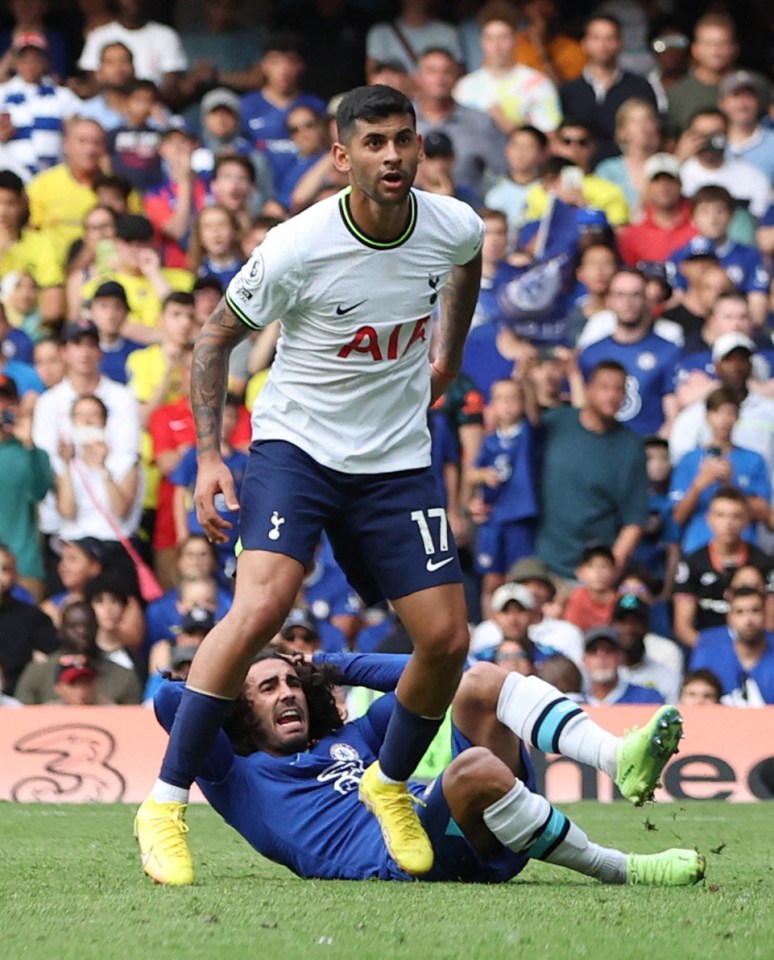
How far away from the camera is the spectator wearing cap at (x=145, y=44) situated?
47.4 ft

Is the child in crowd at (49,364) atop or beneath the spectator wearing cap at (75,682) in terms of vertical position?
atop

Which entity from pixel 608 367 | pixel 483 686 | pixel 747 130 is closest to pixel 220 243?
A: pixel 608 367

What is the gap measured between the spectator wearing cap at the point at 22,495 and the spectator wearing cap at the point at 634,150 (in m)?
4.59

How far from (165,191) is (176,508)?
2805 millimetres

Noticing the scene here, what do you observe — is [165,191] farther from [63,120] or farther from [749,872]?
[749,872]

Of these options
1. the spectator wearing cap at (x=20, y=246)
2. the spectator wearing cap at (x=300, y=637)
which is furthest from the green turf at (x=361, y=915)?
the spectator wearing cap at (x=20, y=246)

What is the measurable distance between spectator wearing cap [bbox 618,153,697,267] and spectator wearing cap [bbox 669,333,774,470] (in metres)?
1.51

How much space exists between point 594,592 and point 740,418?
147cm

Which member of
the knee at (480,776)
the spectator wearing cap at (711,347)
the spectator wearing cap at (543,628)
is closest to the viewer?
the knee at (480,776)

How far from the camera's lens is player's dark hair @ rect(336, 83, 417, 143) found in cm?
575

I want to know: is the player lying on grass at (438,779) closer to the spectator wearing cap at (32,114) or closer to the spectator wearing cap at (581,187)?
the spectator wearing cap at (581,187)

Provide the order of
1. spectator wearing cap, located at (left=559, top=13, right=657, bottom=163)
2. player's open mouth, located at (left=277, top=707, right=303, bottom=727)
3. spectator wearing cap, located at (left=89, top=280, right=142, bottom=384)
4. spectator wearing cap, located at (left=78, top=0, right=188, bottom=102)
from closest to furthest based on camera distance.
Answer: player's open mouth, located at (left=277, top=707, right=303, bottom=727) → spectator wearing cap, located at (left=89, top=280, right=142, bottom=384) → spectator wearing cap, located at (left=559, top=13, right=657, bottom=163) → spectator wearing cap, located at (left=78, top=0, right=188, bottom=102)

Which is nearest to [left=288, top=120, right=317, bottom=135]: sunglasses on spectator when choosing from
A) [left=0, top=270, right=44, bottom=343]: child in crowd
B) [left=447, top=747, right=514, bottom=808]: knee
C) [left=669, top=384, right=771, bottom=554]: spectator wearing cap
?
[left=0, top=270, right=44, bottom=343]: child in crowd

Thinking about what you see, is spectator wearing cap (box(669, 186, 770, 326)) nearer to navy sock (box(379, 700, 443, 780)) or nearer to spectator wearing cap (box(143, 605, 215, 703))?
spectator wearing cap (box(143, 605, 215, 703))
